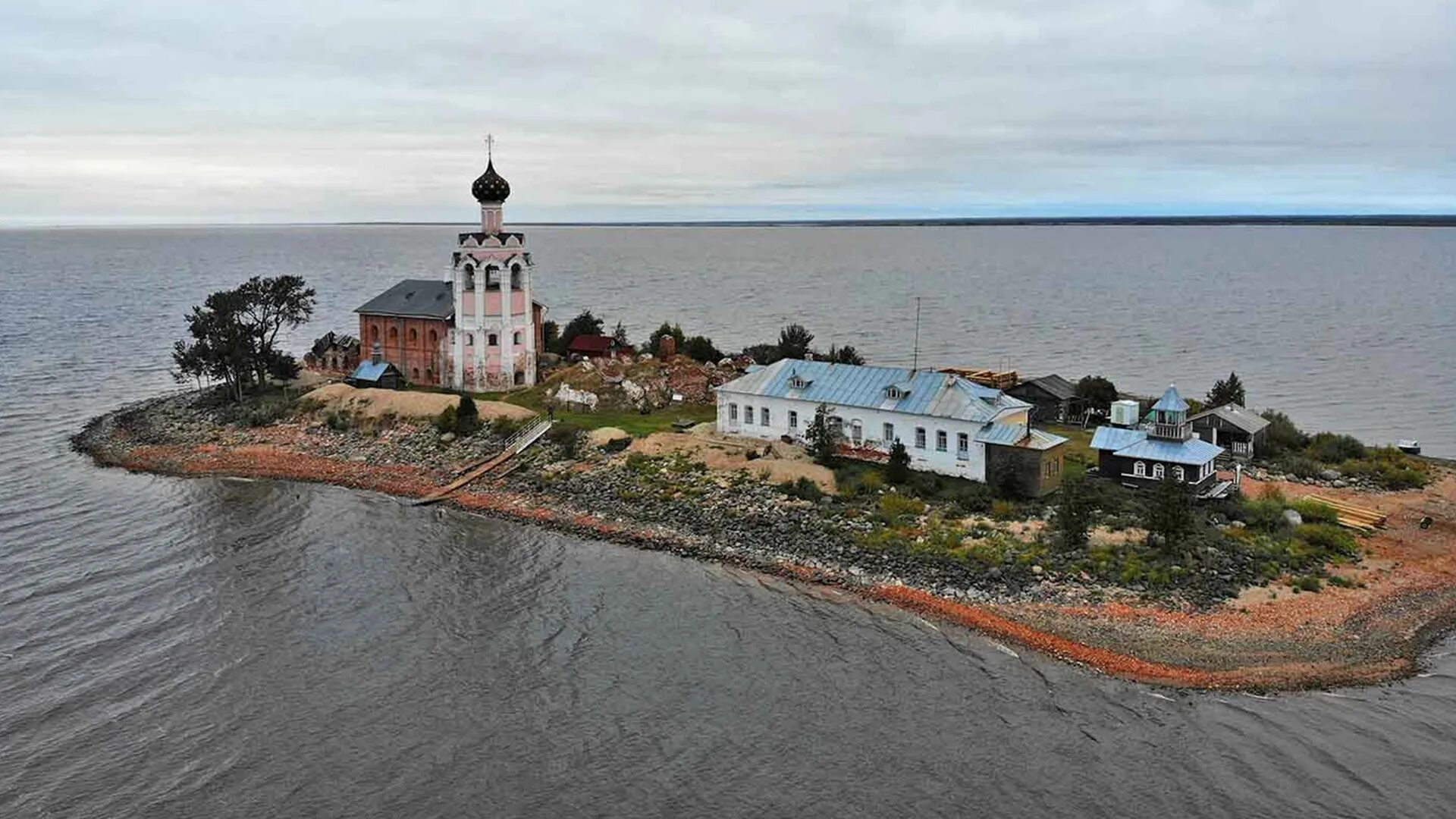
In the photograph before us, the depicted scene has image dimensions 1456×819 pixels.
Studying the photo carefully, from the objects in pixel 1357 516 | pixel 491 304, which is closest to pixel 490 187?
pixel 491 304

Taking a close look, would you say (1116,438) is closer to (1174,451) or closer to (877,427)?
(1174,451)

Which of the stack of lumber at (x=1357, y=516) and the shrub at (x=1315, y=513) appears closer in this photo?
the shrub at (x=1315, y=513)

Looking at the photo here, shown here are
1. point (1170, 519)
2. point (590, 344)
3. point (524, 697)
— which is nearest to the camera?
point (524, 697)

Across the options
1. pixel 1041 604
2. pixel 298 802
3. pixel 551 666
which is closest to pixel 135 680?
pixel 298 802

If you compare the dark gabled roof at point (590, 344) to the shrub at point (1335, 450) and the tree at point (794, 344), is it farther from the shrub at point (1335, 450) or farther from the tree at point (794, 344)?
the shrub at point (1335, 450)

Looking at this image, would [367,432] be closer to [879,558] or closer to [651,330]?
Result: [879,558]

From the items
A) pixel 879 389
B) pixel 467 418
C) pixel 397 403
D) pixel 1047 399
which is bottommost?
pixel 467 418

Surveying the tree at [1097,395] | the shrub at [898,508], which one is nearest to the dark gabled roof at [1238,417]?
the tree at [1097,395]
